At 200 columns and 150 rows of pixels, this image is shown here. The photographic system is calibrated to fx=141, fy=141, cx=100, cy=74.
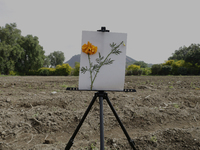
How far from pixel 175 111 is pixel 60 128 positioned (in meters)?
3.07

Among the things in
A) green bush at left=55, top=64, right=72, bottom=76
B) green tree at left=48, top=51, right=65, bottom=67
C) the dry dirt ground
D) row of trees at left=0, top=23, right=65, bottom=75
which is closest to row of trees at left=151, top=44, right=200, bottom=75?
green bush at left=55, top=64, right=72, bottom=76

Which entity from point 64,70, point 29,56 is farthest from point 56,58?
point 64,70

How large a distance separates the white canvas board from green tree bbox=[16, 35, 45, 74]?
95.7ft

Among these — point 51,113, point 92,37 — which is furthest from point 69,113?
point 92,37

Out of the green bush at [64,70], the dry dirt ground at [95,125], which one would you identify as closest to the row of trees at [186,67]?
the green bush at [64,70]

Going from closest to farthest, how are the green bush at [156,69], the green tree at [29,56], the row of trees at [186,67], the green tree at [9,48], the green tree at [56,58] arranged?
1. the green tree at [9,48]
2. the row of trees at [186,67]
3. the green bush at [156,69]
4. the green tree at [29,56]
5. the green tree at [56,58]

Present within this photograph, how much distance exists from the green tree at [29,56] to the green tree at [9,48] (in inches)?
62.7

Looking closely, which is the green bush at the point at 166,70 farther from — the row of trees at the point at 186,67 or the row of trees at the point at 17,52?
the row of trees at the point at 17,52

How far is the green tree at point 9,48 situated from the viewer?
2395 cm

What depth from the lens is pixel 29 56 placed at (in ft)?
92.1

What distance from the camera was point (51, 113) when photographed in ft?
11.4

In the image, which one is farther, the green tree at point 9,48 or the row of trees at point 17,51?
the row of trees at point 17,51

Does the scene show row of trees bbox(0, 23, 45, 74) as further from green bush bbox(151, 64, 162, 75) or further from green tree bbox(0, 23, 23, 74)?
green bush bbox(151, 64, 162, 75)

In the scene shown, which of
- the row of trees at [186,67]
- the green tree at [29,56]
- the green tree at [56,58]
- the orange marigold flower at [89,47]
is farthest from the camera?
the green tree at [56,58]
